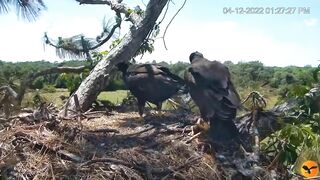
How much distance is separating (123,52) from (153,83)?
1.40 metres

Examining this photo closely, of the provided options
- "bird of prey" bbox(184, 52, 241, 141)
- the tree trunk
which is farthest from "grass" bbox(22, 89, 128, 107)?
"bird of prey" bbox(184, 52, 241, 141)

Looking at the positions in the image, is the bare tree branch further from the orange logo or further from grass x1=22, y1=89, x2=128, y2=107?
the orange logo

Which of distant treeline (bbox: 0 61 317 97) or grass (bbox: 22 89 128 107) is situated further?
grass (bbox: 22 89 128 107)

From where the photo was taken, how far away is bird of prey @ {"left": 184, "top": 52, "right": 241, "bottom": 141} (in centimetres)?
473

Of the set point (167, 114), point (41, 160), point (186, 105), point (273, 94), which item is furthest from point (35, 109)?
point (273, 94)

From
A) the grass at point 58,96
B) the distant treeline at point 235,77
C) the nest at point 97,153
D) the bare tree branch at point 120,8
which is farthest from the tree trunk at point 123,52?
the nest at point 97,153

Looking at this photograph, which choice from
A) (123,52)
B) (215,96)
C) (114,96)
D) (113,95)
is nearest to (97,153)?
(215,96)

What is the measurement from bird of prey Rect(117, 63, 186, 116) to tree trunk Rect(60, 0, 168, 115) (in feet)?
2.22

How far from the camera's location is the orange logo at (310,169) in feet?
14.3

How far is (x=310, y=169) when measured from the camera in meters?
4.41

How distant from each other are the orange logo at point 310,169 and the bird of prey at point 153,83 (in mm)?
1963

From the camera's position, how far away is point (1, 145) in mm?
4328

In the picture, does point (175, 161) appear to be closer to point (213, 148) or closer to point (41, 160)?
point (213, 148)

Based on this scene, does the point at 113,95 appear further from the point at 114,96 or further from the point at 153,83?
the point at 153,83
